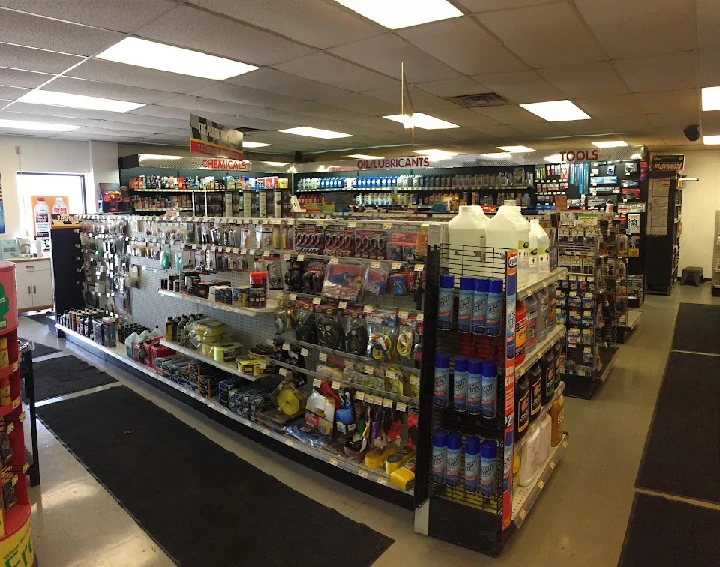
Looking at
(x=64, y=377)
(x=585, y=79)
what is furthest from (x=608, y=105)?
(x=64, y=377)

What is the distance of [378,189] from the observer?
11102 millimetres

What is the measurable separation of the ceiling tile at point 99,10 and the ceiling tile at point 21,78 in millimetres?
2060

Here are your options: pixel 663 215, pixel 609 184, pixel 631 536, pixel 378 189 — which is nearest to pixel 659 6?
pixel 631 536

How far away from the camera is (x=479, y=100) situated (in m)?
6.56

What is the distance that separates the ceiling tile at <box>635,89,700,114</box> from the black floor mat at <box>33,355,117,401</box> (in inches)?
285

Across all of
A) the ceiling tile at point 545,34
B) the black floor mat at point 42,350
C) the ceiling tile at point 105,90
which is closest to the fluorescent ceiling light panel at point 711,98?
the ceiling tile at point 545,34

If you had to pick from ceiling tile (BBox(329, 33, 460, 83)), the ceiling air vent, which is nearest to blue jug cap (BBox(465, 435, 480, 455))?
ceiling tile (BBox(329, 33, 460, 83))

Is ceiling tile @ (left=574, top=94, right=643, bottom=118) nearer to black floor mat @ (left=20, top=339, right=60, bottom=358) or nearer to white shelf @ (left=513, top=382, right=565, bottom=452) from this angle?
white shelf @ (left=513, top=382, right=565, bottom=452)

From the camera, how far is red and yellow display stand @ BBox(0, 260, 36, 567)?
2.45 m

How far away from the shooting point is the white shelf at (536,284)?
9.54 feet

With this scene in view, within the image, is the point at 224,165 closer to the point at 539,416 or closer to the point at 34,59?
the point at 34,59

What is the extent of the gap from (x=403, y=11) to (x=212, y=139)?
9.56ft

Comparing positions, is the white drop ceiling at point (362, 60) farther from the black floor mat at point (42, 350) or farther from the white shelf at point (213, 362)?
the black floor mat at point (42, 350)

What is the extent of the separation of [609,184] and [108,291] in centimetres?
859
